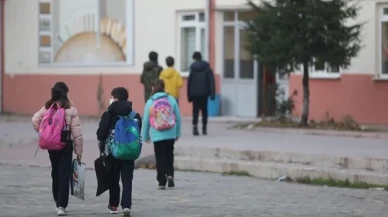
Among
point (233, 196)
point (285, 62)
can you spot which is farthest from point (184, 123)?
point (233, 196)

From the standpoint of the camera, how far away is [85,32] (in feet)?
106

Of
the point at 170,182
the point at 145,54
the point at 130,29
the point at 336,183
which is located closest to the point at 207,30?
the point at 145,54

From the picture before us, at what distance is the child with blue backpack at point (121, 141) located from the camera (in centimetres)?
1318

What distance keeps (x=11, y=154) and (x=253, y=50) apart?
20.9 ft

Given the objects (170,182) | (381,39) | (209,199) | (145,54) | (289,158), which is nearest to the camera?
(209,199)

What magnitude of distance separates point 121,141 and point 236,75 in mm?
17258

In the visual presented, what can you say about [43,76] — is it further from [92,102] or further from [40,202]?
[40,202]

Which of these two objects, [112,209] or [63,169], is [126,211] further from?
[63,169]

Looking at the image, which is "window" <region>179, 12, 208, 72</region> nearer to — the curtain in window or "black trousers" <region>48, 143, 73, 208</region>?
the curtain in window

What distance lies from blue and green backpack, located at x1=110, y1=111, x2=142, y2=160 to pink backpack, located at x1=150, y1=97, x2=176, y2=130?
2704mm

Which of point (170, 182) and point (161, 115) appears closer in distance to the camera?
point (161, 115)

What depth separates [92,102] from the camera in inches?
1256

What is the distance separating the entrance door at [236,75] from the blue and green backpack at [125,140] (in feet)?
55.2

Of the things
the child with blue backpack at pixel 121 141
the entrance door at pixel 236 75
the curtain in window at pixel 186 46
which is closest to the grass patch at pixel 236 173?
the child with blue backpack at pixel 121 141
